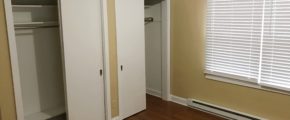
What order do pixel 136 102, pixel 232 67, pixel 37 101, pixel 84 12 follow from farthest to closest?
pixel 136 102 < pixel 232 67 < pixel 37 101 < pixel 84 12

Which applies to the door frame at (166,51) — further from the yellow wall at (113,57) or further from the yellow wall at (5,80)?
the yellow wall at (5,80)

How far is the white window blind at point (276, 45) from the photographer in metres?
2.75

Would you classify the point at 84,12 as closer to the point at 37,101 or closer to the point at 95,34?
the point at 95,34

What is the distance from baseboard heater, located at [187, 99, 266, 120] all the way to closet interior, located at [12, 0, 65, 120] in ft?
6.17

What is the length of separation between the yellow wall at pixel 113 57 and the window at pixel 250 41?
1.28 meters

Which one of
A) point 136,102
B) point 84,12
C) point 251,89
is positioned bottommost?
point 136,102

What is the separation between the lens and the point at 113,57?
10.6 ft

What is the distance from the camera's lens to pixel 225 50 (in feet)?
10.9

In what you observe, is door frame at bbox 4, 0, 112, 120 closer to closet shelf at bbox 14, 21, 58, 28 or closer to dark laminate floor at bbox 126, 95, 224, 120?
closet shelf at bbox 14, 21, 58, 28

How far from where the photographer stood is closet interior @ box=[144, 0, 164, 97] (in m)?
4.06

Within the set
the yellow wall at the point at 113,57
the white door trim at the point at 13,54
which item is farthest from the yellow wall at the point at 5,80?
the yellow wall at the point at 113,57

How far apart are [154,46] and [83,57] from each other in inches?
63.0

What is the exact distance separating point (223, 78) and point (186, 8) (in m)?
1.13

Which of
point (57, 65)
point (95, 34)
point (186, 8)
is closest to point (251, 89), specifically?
point (186, 8)
